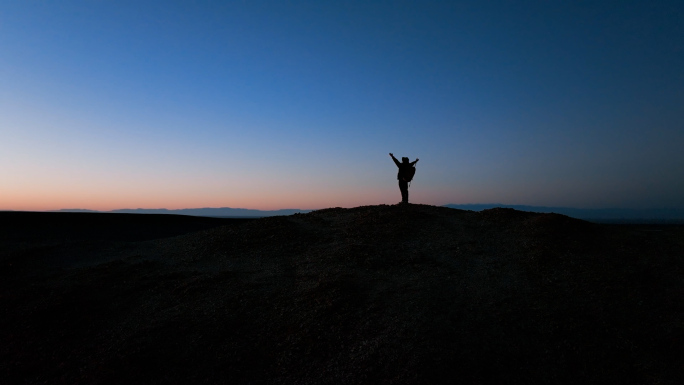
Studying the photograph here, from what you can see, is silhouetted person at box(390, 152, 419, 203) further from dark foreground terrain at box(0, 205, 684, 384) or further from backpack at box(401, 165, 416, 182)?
dark foreground terrain at box(0, 205, 684, 384)

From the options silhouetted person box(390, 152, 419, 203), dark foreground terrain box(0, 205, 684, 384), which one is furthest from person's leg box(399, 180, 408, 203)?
dark foreground terrain box(0, 205, 684, 384)

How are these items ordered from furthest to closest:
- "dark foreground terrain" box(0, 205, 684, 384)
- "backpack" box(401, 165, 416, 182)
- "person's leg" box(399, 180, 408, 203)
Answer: "person's leg" box(399, 180, 408, 203) → "backpack" box(401, 165, 416, 182) → "dark foreground terrain" box(0, 205, 684, 384)

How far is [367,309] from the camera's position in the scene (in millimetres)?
8000

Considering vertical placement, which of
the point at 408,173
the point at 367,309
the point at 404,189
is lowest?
the point at 367,309

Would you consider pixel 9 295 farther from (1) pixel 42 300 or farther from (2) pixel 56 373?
(2) pixel 56 373

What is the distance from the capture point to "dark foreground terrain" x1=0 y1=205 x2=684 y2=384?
20.6 ft

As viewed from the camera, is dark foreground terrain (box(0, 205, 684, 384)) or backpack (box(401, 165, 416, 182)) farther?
backpack (box(401, 165, 416, 182))

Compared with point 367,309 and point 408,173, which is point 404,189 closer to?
point 408,173

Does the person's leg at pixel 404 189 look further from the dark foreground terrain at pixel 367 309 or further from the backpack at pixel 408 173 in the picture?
the dark foreground terrain at pixel 367 309

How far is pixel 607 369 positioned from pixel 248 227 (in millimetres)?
13444

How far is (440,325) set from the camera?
23.5 feet

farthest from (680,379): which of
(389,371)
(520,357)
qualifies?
(389,371)

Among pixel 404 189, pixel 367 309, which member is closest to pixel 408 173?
pixel 404 189

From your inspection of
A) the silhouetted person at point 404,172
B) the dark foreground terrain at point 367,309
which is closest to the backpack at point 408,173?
the silhouetted person at point 404,172
